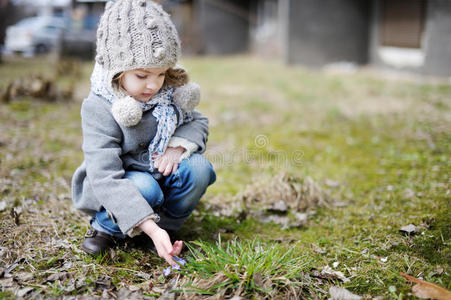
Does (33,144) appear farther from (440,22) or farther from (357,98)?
(440,22)

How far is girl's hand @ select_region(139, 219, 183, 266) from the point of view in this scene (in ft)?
6.50

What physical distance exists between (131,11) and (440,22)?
918 cm

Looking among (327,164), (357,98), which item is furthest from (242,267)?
(357,98)

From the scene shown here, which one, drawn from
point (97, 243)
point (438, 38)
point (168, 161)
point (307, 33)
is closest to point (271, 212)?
point (168, 161)

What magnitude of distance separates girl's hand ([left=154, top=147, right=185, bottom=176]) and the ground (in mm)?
401

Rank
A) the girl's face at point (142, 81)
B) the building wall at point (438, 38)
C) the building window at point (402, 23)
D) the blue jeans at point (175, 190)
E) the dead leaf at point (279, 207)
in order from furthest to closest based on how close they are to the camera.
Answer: the building window at point (402, 23), the building wall at point (438, 38), the dead leaf at point (279, 207), the blue jeans at point (175, 190), the girl's face at point (142, 81)

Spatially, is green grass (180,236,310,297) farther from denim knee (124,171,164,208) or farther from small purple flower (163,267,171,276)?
denim knee (124,171,164,208)

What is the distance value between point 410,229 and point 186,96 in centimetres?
152

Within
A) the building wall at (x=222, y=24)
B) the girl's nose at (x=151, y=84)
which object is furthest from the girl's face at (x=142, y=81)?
the building wall at (x=222, y=24)

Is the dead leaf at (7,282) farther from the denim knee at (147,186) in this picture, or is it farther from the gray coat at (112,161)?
the denim knee at (147,186)

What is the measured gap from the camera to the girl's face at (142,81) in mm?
2105

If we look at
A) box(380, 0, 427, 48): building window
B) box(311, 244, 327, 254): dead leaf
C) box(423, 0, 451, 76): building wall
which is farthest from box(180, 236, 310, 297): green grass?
box(380, 0, 427, 48): building window

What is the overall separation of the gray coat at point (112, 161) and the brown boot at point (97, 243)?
14 centimetres

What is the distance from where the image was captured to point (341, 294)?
1941mm
